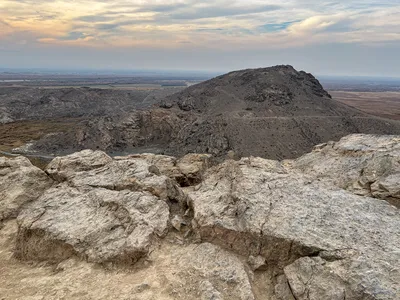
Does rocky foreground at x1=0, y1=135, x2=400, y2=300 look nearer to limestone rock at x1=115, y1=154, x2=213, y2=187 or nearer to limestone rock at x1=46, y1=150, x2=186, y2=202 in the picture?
limestone rock at x1=46, y1=150, x2=186, y2=202

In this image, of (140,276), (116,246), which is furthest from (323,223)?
(116,246)

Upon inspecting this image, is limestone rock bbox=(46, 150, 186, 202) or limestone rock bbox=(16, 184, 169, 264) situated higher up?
limestone rock bbox=(46, 150, 186, 202)

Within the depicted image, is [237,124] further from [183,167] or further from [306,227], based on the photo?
[306,227]

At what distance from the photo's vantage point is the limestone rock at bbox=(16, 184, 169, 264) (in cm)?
1095

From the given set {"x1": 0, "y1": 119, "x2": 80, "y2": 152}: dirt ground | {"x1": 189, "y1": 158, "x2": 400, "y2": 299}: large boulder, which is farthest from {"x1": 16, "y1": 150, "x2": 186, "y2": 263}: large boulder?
{"x1": 0, "y1": 119, "x2": 80, "y2": 152}: dirt ground

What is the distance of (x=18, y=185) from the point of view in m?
15.2

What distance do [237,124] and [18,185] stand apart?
161 ft

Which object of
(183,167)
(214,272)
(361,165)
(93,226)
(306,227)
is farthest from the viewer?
(183,167)

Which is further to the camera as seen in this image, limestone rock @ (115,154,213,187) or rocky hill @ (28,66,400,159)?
rocky hill @ (28,66,400,159)

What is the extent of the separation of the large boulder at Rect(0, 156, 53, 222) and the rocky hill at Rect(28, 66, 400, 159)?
37.3 m

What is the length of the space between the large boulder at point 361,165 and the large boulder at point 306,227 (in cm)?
99

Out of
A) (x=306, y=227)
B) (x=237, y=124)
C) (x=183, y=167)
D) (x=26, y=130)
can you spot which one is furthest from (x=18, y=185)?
(x=26, y=130)

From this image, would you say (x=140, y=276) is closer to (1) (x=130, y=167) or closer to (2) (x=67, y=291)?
(2) (x=67, y=291)

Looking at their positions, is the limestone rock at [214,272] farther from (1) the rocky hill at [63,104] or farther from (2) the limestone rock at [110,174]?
(1) the rocky hill at [63,104]
